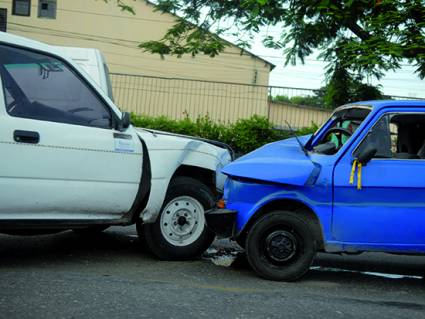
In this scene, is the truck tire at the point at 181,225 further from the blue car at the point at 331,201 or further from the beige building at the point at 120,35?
the beige building at the point at 120,35

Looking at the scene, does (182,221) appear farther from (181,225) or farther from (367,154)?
(367,154)

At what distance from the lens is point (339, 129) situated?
21.5 ft

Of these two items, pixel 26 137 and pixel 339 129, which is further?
pixel 339 129

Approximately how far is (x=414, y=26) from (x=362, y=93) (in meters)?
3.10

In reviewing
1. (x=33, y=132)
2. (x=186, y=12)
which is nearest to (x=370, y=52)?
(x=186, y=12)

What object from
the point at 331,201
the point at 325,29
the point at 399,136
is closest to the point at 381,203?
the point at 331,201

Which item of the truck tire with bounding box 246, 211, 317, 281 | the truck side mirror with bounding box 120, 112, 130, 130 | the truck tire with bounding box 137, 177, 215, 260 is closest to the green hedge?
the truck tire with bounding box 137, 177, 215, 260

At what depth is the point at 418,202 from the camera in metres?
5.45

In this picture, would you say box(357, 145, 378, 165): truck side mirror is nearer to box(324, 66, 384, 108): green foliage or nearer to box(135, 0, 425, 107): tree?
box(135, 0, 425, 107): tree

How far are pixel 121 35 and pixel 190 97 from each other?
1716 centimetres

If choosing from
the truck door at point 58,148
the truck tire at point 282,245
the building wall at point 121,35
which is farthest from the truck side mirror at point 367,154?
the building wall at point 121,35

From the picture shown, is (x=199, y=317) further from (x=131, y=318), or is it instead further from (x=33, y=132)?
(x=33, y=132)

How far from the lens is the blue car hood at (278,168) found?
18.1 feet

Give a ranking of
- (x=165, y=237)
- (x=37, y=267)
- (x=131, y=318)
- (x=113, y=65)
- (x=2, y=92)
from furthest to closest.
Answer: (x=113, y=65), (x=165, y=237), (x=37, y=267), (x=2, y=92), (x=131, y=318)
